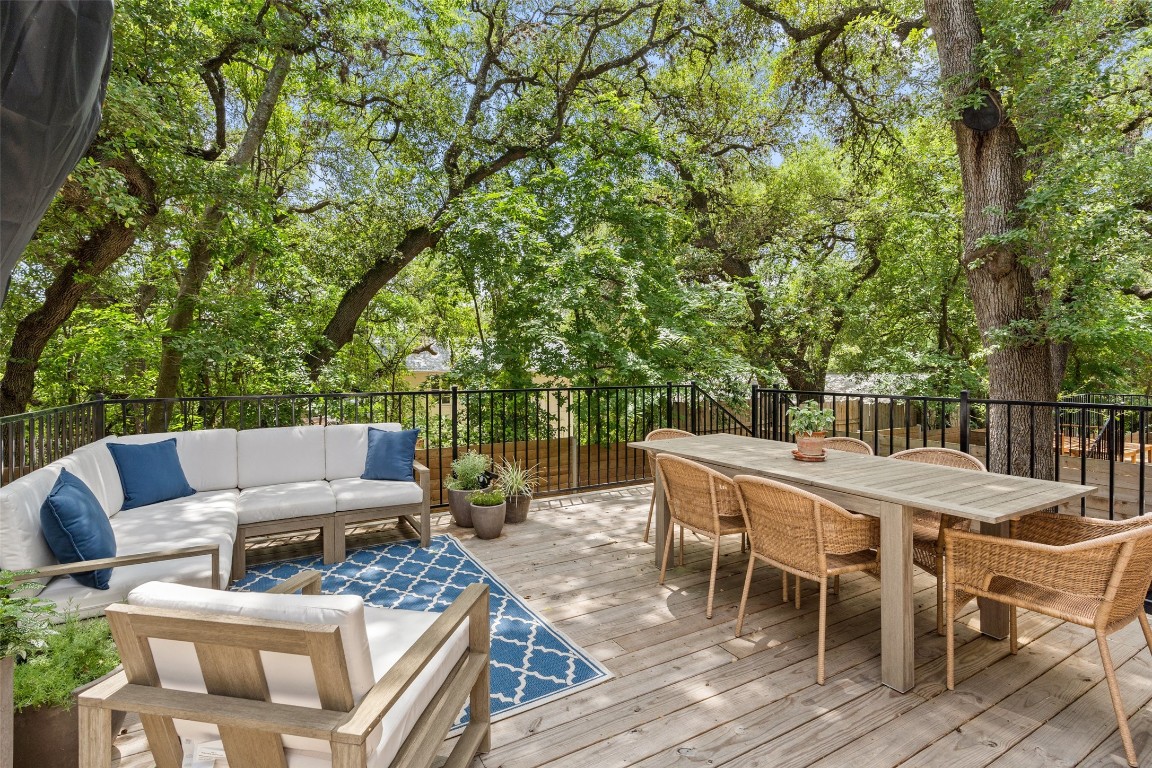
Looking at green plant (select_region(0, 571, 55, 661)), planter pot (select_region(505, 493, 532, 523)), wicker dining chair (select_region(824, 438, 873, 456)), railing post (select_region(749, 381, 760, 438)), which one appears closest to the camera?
green plant (select_region(0, 571, 55, 661))

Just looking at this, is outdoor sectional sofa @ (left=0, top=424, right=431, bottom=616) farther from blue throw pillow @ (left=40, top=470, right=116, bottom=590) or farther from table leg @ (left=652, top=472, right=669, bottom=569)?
table leg @ (left=652, top=472, right=669, bottom=569)

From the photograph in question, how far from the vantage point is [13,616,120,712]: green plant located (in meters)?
1.55

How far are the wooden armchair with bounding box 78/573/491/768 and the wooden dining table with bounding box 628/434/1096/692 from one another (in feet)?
6.36

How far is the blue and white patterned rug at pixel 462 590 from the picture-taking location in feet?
7.56

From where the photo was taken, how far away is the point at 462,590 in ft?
10.4

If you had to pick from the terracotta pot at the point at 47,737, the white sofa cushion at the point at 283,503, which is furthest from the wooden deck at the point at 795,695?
the white sofa cushion at the point at 283,503

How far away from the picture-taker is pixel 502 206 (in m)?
6.54

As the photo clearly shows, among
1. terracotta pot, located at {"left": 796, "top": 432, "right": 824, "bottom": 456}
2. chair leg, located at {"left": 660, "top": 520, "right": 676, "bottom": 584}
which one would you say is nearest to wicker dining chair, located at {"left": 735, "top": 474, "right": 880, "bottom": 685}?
terracotta pot, located at {"left": 796, "top": 432, "right": 824, "bottom": 456}

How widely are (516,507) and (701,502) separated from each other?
2077 millimetres

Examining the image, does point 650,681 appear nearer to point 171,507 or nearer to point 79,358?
point 171,507

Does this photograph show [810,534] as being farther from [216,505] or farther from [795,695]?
[216,505]

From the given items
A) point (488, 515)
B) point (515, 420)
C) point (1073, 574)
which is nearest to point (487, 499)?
point (488, 515)

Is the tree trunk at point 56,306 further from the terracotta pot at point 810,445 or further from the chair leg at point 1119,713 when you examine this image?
the chair leg at point 1119,713

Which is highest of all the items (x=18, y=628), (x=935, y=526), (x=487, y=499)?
(x=18, y=628)
